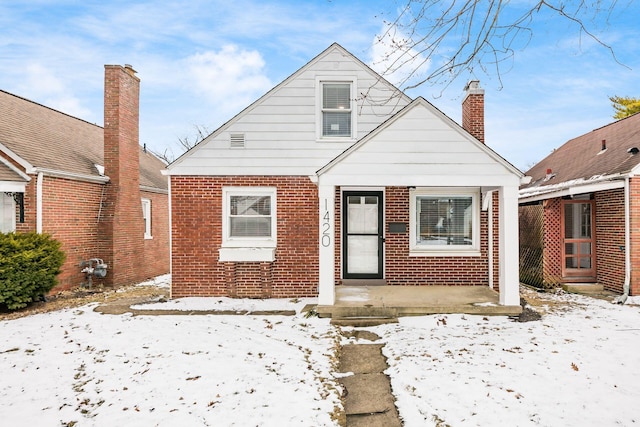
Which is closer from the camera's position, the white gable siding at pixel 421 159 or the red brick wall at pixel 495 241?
the white gable siding at pixel 421 159

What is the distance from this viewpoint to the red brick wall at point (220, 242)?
8.75 meters

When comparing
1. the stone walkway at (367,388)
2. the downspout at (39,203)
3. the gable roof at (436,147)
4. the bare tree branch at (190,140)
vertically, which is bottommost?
the stone walkway at (367,388)

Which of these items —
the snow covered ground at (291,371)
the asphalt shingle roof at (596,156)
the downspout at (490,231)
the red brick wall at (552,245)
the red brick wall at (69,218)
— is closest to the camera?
the snow covered ground at (291,371)

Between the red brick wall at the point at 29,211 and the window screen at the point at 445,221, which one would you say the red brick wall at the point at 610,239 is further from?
the red brick wall at the point at 29,211

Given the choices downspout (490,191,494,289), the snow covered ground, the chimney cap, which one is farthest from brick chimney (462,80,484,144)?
the snow covered ground

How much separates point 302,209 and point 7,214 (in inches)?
311

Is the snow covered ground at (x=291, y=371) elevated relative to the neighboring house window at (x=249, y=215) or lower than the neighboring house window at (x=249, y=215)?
lower

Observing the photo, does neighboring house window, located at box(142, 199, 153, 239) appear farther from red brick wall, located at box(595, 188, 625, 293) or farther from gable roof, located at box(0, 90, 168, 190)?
red brick wall, located at box(595, 188, 625, 293)

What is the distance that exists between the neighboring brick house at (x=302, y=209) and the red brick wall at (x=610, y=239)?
373 centimetres

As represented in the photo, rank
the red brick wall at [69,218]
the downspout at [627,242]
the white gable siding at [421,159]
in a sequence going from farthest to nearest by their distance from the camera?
the red brick wall at [69,218]
the downspout at [627,242]
the white gable siding at [421,159]

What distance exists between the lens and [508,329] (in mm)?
6262

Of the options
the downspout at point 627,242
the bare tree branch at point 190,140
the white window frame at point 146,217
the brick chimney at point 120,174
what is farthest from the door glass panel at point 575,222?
the bare tree branch at point 190,140

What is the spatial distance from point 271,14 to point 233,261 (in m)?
5.42

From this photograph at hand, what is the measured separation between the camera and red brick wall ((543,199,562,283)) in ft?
34.0
